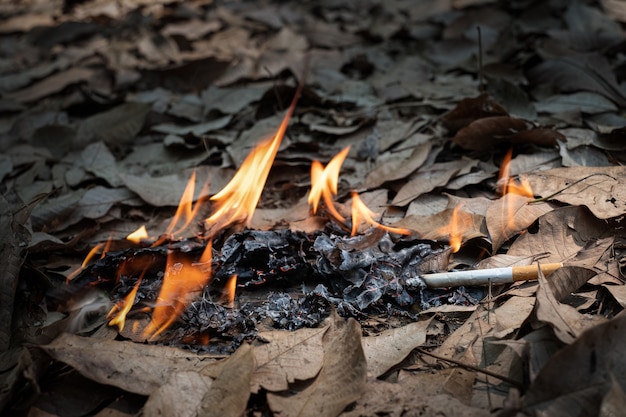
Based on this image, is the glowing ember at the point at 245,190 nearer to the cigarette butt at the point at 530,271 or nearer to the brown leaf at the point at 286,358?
the brown leaf at the point at 286,358

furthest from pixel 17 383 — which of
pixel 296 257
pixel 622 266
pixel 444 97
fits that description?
pixel 444 97

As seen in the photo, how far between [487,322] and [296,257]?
2.44ft

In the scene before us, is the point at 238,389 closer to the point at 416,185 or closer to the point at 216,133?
the point at 416,185

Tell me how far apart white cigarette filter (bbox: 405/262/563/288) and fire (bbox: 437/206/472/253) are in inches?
7.7

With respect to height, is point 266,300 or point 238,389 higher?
point 238,389

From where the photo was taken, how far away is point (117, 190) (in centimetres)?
295

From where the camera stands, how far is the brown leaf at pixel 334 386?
163 cm

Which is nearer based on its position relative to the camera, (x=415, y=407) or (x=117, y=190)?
(x=415, y=407)

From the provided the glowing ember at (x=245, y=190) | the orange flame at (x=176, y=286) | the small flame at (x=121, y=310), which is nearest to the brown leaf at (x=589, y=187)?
the glowing ember at (x=245, y=190)

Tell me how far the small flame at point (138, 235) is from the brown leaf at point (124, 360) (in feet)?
2.21

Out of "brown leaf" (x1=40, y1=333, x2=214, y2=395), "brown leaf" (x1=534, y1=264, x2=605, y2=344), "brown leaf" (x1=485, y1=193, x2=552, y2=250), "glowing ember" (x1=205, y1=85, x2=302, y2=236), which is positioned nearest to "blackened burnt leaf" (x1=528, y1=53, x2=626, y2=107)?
"brown leaf" (x1=485, y1=193, x2=552, y2=250)

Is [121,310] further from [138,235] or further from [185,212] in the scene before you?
[185,212]

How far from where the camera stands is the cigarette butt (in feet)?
6.46

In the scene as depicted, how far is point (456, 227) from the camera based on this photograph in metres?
2.31
